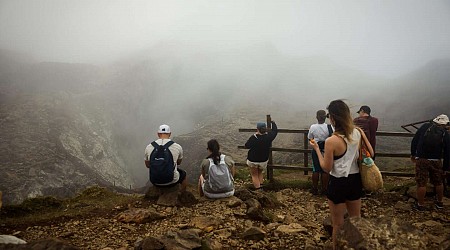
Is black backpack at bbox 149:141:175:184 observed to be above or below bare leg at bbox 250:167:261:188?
above

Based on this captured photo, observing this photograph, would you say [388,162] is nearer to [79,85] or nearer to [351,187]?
[351,187]

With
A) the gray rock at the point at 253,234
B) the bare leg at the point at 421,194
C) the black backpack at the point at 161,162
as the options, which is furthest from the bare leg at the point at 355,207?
the black backpack at the point at 161,162

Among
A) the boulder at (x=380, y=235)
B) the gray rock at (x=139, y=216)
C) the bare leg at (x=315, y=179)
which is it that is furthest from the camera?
the bare leg at (x=315, y=179)

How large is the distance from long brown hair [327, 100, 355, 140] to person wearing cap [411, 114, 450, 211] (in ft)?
13.9

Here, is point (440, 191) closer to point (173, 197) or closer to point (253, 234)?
point (253, 234)

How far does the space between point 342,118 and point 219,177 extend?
3954 mm

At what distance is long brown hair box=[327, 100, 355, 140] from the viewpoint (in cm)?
408

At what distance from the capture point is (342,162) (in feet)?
13.7

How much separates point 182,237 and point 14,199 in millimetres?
39809

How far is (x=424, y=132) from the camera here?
7.09 meters

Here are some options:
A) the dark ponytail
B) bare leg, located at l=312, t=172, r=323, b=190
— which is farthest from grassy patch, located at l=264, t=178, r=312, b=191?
the dark ponytail

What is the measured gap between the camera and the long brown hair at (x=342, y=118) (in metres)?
4.08

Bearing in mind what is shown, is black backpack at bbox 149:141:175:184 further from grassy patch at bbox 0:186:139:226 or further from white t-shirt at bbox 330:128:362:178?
white t-shirt at bbox 330:128:362:178

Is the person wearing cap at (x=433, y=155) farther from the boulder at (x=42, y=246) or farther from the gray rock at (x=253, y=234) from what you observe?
the boulder at (x=42, y=246)
